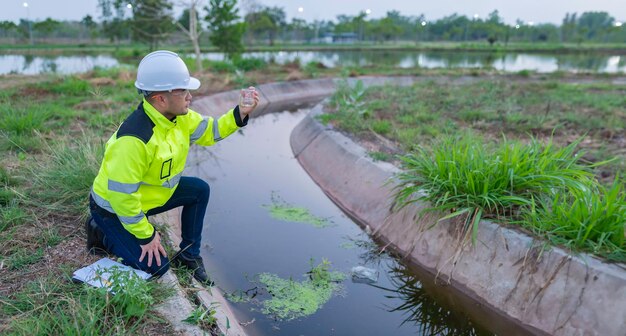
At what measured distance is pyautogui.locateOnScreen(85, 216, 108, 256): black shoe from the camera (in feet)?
10.3

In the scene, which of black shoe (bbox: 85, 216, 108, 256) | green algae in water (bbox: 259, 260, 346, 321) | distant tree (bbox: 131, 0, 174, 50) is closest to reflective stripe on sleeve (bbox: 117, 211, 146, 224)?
black shoe (bbox: 85, 216, 108, 256)

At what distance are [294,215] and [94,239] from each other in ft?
8.96

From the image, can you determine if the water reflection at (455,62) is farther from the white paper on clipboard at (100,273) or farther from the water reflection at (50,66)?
the white paper on clipboard at (100,273)

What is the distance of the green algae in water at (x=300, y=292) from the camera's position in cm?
367

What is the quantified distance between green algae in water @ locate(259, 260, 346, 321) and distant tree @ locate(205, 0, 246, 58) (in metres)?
18.6

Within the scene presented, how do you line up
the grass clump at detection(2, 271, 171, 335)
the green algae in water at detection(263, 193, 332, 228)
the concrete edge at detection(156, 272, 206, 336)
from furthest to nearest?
the green algae in water at detection(263, 193, 332, 228) → the concrete edge at detection(156, 272, 206, 336) → the grass clump at detection(2, 271, 171, 335)

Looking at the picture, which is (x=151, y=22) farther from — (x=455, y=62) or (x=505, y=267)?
(x=505, y=267)

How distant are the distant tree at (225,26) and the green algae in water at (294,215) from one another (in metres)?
16.8

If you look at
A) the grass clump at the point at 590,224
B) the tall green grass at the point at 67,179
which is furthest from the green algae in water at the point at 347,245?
the tall green grass at the point at 67,179

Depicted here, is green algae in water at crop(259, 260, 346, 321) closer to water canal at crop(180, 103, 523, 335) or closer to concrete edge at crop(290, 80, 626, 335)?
water canal at crop(180, 103, 523, 335)

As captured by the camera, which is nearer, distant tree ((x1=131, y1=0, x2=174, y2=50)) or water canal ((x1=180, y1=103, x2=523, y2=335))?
water canal ((x1=180, y1=103, x2=523, y2=335))

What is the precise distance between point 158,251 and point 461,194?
2629 millimetres

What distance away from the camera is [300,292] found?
3.91 meters

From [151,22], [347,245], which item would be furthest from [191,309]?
[151,22]
